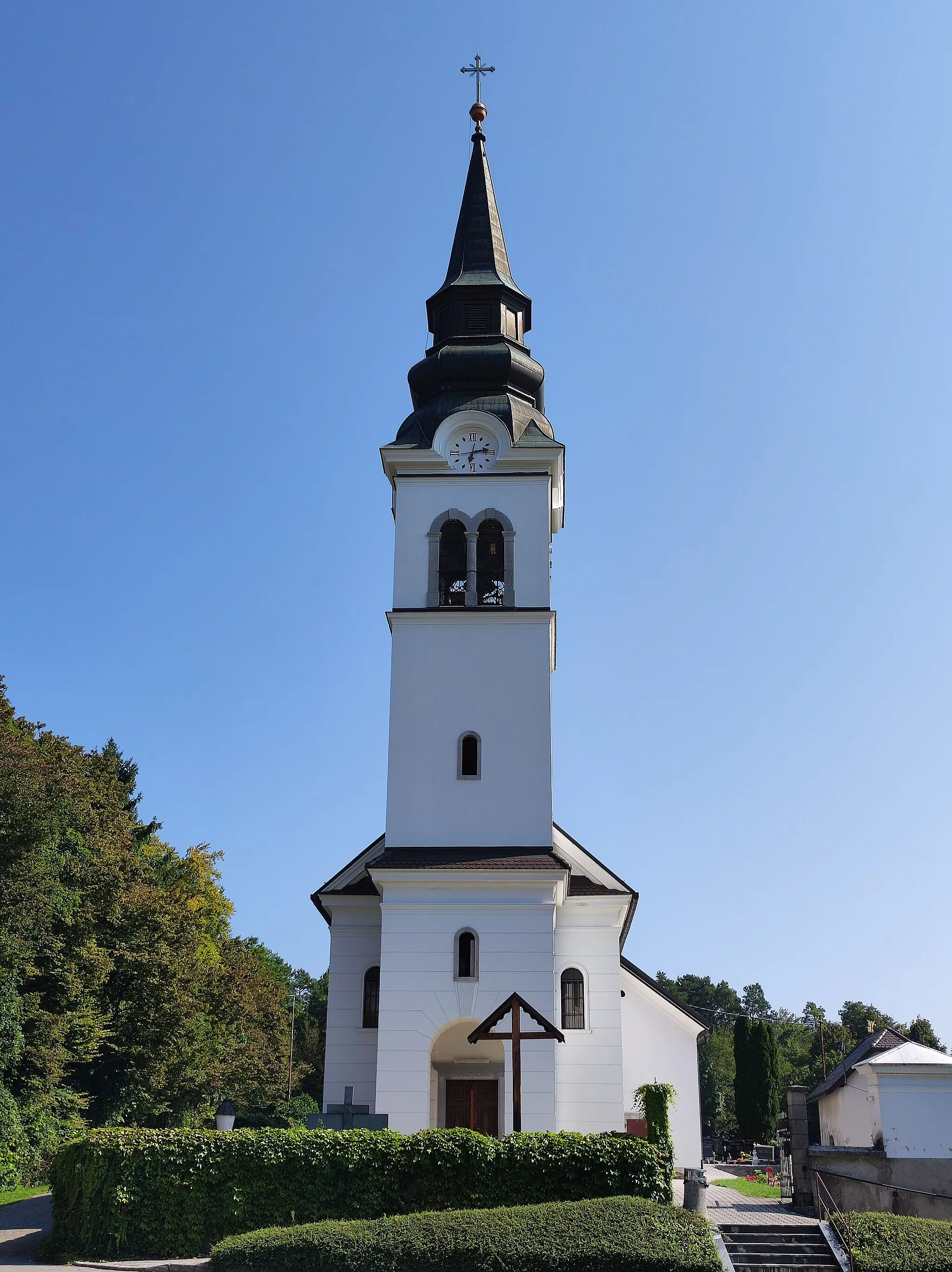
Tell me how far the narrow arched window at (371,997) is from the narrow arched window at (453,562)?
8.83 meters

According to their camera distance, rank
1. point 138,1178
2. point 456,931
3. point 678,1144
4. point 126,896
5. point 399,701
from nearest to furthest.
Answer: point 138,1178
point 456,931
point 399,701
point 678,1144
point 126,896

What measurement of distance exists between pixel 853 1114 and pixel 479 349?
2031cm

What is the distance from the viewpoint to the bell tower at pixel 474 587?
80.9 ft

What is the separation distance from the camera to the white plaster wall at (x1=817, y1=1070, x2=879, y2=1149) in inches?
940

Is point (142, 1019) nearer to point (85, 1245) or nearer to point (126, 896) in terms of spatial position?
point (126, 896)

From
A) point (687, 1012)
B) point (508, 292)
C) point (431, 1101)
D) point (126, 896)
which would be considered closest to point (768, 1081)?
point (687, 1012)

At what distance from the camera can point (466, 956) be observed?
23.0 meters

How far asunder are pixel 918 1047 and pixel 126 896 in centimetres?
2427

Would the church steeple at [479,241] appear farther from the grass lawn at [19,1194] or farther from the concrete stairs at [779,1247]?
the grass lawn at [19,1194]

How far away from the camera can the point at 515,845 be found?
79.3ft

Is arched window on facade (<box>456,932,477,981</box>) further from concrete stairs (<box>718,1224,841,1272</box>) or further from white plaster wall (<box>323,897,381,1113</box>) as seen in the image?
Result: concrete stairs (<box>718,1224,841,1272</box>)

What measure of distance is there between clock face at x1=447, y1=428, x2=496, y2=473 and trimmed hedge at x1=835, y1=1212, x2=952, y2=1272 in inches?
696

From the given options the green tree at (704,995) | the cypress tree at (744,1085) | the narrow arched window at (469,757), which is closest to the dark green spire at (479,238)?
the narrow arched window at (469,757)

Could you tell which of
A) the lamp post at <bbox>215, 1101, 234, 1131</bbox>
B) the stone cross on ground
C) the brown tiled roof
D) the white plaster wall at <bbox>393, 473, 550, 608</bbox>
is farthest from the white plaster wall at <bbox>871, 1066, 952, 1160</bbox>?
the lamp post at <bbox>215, 1101, 234, 1131</bbox>
